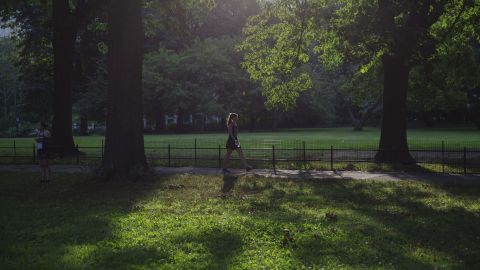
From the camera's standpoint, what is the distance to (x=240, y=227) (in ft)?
27.0

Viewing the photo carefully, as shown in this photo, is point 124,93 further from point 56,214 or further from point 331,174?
point 331,174

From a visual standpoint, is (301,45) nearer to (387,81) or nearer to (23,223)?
(387,81)

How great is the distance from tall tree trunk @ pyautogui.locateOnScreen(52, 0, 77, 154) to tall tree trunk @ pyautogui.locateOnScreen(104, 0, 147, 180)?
10.5 meters

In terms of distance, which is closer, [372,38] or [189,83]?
[372,38]

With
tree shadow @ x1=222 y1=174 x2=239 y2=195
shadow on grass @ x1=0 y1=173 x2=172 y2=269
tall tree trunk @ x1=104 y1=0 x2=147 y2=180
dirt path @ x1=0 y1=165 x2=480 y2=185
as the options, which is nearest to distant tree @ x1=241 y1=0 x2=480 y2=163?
dirt path @ x1=0 y1=165 x2=480 y2=185

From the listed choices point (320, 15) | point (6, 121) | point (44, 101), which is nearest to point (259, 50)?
point (320, 15)

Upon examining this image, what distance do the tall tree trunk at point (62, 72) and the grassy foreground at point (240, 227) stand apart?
11213mm

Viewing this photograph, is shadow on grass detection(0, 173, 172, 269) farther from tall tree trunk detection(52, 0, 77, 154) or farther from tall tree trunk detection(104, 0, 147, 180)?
tall tree trunk detection(52, 0, 77, 154)

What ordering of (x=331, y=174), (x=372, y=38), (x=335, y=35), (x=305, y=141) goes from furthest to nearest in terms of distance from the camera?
(x=305, y=141), (x=335, y=35), (x=331, y=174), (x=372, y=38)

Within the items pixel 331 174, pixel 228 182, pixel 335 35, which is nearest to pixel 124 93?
pixel 228 182

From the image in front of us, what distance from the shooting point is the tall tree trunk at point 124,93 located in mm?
14417

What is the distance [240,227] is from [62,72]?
770 inches

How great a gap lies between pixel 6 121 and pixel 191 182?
6324 cm

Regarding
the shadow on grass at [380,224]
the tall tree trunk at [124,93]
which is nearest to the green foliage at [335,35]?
the shadow on grass at [380,224]
